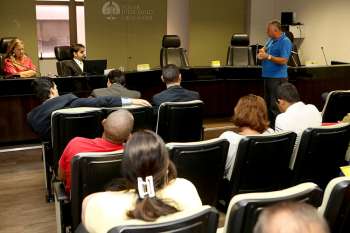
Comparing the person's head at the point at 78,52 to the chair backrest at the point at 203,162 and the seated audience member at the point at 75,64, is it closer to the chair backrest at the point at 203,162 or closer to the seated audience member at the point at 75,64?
the seated audience member at the point at 75,64

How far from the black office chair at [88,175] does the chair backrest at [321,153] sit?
1.31 m

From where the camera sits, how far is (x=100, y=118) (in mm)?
3656

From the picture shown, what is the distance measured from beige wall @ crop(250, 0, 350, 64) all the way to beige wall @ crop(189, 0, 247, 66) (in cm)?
40

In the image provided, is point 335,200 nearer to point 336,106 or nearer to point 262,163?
point 262,163

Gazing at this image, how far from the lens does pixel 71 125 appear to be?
11.6 feet

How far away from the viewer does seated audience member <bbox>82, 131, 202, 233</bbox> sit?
63.6 inches

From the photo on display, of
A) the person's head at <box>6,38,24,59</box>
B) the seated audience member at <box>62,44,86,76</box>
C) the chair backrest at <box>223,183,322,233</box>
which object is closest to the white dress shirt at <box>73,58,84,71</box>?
the seated audience member at <box>62,44,86,76</box>

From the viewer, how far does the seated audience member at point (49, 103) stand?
3.72 meters

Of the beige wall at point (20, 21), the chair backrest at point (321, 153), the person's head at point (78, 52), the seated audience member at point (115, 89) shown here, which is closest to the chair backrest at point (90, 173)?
the chair backrest at point (321, 153)

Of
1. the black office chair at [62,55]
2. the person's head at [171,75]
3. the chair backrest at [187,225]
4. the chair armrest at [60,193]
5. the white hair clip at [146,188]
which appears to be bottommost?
the chair armrest at [60,193]

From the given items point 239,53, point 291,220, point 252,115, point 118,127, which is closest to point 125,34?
point 239,53

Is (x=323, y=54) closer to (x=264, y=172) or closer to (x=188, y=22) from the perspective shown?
(x=188, y=22)

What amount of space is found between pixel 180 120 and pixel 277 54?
2351mm

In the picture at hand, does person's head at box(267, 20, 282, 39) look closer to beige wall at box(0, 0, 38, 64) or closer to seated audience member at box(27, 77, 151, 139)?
seated audience member at box(27, 77, 151, 139)
